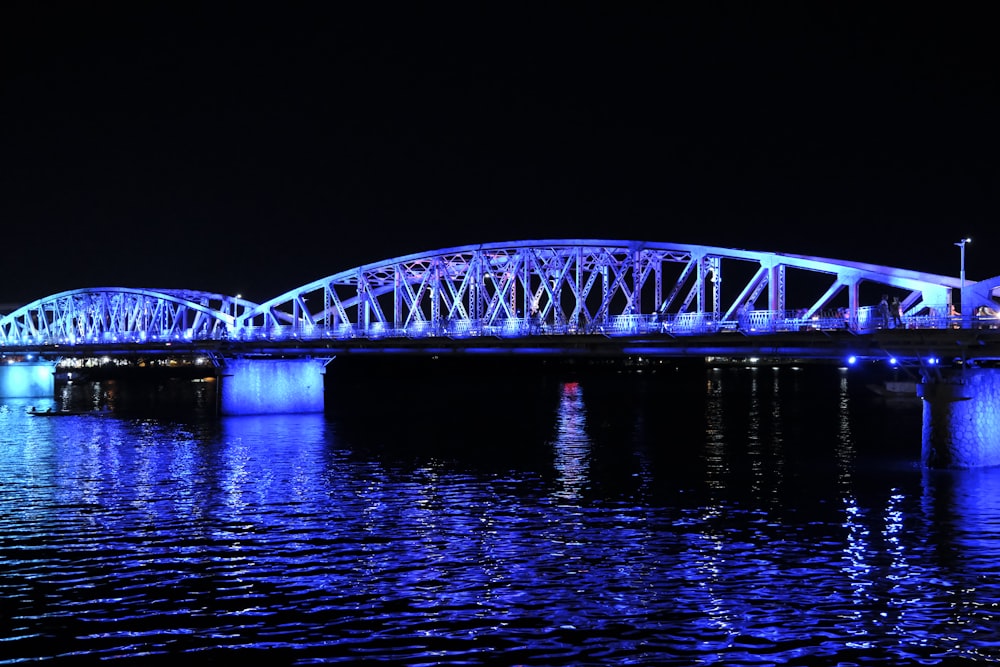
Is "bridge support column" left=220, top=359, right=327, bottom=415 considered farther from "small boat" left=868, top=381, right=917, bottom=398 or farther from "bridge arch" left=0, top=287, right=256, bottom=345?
"small boat" left=868, top=381, right=917, bottom=398

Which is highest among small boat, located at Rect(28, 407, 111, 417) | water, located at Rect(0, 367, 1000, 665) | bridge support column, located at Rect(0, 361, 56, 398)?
bridge support column, located at Rect(0, 361, 56, 398)

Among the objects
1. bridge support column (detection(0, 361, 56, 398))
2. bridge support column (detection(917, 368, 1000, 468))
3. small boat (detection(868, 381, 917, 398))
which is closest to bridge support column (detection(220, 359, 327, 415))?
bridge support column (detection(0, 361, 56, 398))

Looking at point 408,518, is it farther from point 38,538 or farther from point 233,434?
point 233,434

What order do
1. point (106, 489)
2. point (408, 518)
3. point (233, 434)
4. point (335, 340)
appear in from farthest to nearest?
1. point (335, 340)
2. point (233, 434)
3. point (106, 489)
4. point (408, 518)

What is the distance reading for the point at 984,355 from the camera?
4419cm

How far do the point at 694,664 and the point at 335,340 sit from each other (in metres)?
63.6

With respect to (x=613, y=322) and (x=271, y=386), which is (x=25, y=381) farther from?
(x=613, y=322)

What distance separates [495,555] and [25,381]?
122755 mm

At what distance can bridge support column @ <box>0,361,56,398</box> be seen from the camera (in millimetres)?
133375

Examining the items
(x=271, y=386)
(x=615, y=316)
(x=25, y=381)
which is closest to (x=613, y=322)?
(x=615, y=316)

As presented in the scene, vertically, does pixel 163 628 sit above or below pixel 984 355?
below

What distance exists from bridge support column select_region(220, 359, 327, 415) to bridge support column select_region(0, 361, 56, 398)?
56.7 metres

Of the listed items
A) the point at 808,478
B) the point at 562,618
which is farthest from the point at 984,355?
the point at 562,618

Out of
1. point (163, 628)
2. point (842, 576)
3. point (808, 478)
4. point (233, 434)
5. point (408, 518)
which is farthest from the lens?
point (233, 434)
